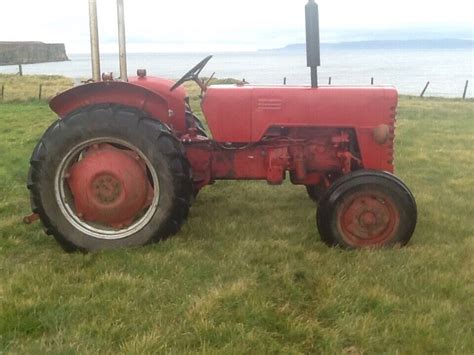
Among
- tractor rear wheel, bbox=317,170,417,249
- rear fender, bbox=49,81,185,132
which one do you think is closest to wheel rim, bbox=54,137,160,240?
rear fender, bbox=49,81,185,132

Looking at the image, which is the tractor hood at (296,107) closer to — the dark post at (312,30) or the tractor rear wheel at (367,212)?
the dark post at (312,30)

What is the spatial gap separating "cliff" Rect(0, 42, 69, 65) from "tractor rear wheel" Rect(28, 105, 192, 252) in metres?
140

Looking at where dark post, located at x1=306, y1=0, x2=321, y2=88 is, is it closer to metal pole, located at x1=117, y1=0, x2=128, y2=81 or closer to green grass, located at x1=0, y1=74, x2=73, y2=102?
metal pole, located at x1=117, y1=0, x2=128, y2=81

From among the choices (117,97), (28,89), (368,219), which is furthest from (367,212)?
(28,89)

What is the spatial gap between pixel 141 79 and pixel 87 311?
228 cm

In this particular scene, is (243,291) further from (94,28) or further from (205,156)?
(94,28)

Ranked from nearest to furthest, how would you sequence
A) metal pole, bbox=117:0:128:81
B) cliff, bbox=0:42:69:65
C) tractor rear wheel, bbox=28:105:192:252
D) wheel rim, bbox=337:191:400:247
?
tractor rear wheel, bbox=28:105:192:252 → wheel rim, bbox=337:191:400:247 → metal pole, bbox=117:0:128:81 → cliff, bbox=0:42:69:65

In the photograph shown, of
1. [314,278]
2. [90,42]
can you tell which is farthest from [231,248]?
[90,42]

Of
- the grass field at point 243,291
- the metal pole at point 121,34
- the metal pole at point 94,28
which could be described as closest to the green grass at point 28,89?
the metal pole at point 121,34

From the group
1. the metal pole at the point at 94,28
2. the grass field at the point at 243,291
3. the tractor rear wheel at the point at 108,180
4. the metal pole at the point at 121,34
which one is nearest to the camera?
the grass field at the point at 243,291

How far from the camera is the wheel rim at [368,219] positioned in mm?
4379

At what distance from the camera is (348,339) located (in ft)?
10.3

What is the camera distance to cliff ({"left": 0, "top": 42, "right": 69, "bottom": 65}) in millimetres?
137250

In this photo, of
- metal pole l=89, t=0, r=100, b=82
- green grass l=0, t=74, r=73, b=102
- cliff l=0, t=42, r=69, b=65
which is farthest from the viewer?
cliff l=0, t=42, r=69, b=65
